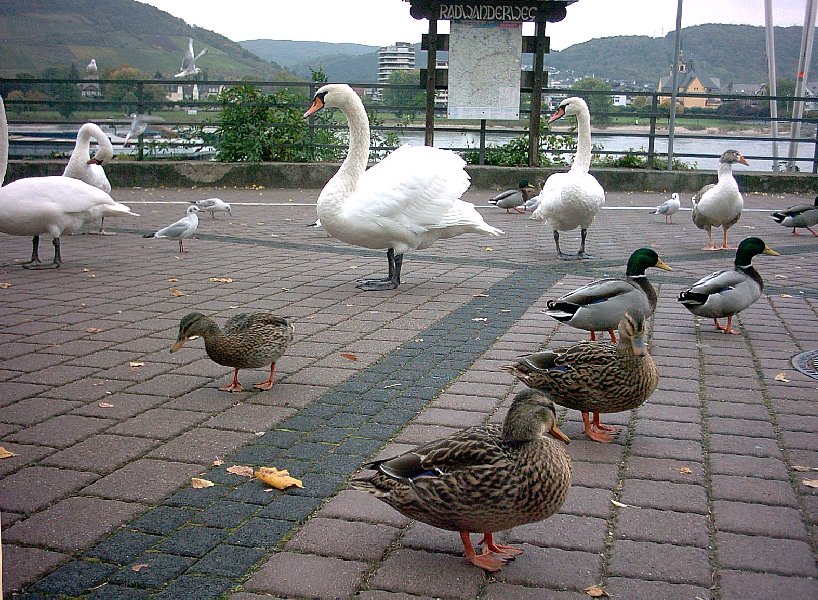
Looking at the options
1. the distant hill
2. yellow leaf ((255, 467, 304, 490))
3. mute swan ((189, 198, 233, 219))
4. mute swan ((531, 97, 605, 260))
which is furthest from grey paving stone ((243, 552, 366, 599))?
mute swan ((189, 198, 233, 219))

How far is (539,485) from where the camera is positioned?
8.98 ft

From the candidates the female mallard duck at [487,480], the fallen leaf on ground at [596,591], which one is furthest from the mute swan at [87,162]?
the fallen leaf on ground at [596,591]

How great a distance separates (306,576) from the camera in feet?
9.01

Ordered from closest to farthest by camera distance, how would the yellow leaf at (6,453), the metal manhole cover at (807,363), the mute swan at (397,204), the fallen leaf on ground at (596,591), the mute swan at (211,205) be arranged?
the fallen leaf on ground at (596,591) → the yellow leaf at (6,453) → the metal manhole cover at (807,363) → the mute swan at (397,204) → the mute swan at (211,205)

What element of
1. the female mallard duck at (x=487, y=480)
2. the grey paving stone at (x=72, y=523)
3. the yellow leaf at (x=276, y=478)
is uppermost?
the female mallard duck at (x=487, y=480)

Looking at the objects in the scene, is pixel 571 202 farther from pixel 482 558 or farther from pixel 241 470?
pixel 482 558

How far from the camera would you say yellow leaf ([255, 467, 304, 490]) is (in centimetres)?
341

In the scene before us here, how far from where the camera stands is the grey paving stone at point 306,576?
266cm

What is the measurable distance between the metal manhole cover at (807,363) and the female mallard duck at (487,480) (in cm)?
300

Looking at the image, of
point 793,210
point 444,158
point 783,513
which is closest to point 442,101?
point 793,210

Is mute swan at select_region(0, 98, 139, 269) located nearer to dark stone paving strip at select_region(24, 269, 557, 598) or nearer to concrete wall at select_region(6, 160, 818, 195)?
dark stone paving strip at select_region(24, 269, 557, 598)

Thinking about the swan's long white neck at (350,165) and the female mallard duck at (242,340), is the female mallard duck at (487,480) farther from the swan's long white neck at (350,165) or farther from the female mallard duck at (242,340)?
the swan's long white neck at (350,165)

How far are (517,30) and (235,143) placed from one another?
617 cm

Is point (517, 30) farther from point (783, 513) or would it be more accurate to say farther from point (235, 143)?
point (783, 513)
